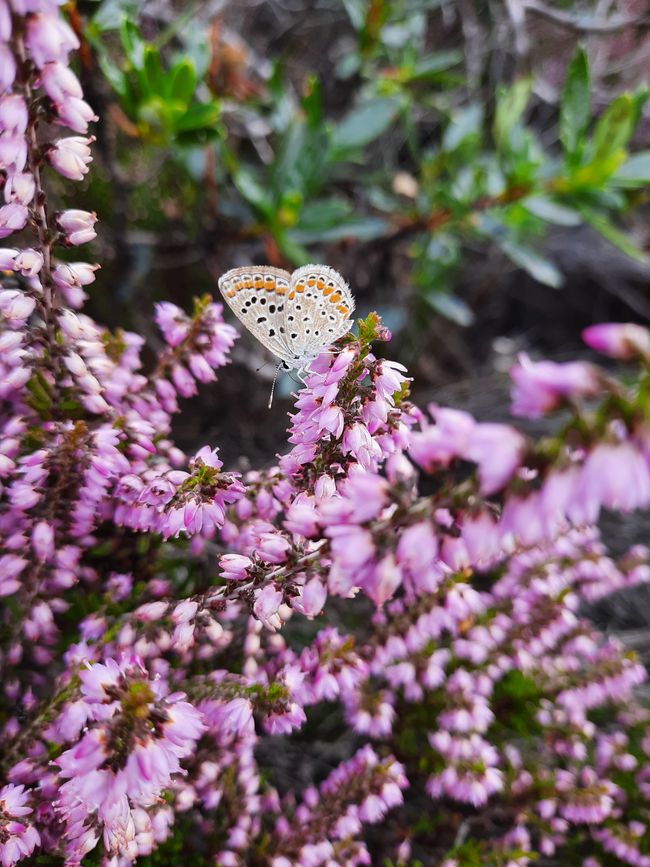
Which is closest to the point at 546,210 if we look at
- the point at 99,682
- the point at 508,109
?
the point at 508,109

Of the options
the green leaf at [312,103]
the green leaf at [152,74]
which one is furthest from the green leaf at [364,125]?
the green leaf at [152,74]

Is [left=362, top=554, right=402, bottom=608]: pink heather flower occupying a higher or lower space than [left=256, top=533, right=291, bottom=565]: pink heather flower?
higher

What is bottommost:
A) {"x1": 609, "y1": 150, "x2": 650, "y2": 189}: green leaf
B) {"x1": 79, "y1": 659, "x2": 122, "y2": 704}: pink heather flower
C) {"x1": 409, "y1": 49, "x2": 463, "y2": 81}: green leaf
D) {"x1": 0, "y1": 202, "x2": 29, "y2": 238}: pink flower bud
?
{"x1": 79, "y1": 659, "x2": 122, "y2": 704}: pink heather flower

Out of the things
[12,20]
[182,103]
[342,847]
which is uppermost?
[12,20]

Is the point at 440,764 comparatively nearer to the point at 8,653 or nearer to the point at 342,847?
the point at 342,847

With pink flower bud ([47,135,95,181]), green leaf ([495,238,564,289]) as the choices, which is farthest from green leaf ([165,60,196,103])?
green leaf ([495,238,564,289])

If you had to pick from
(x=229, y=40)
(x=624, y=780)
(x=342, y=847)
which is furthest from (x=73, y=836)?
(x=229, y=40)

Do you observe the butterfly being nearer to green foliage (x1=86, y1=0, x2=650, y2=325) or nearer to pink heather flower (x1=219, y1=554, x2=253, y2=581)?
pink heather flower (x1=219, y1=554, x2=253, y2=581)
